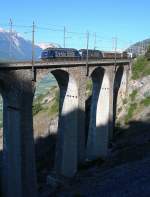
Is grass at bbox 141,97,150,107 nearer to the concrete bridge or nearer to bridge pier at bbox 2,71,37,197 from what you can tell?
the concrete bridge

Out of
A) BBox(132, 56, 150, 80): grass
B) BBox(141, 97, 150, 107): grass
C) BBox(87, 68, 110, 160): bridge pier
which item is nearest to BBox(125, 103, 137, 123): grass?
BBox(141, 97, 150, 107): grass

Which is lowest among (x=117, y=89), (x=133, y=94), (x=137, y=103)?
(x=137, y=103)

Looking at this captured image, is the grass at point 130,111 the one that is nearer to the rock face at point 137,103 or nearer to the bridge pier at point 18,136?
the rock face at point 137,103

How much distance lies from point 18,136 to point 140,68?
123 feet

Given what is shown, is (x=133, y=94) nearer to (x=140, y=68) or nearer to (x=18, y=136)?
(x=140, y=68)

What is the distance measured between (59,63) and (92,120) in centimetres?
1498

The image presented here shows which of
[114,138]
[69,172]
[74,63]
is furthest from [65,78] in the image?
[114,138]

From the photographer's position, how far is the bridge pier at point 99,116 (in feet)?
170

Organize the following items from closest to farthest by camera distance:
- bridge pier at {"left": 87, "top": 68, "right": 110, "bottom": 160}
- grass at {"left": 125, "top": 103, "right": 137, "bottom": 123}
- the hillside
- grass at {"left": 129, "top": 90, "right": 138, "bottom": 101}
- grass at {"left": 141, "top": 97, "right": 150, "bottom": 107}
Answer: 1. the hillside
2. bridge pier at {"left": 87, "top": 68, "right": 110, "bottom": 160}
3. grass at {"left": 125, "top": 103, "right": 137, "bottom": 123}
4. grass at {"left": 141, "top": 97, "right": 150, "bottom": 107}
5. grass at {"left": 129, "top": 90, "right": 138, "bottom": 101}

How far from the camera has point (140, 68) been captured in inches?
2630

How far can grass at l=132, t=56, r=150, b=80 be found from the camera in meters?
65.1

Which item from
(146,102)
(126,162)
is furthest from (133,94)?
(126,162)

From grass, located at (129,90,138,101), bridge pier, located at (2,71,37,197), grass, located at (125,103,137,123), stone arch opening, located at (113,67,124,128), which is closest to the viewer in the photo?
bridge pier, located at (2,71,37,197)

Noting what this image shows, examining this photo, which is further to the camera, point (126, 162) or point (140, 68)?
point (140, 68)
